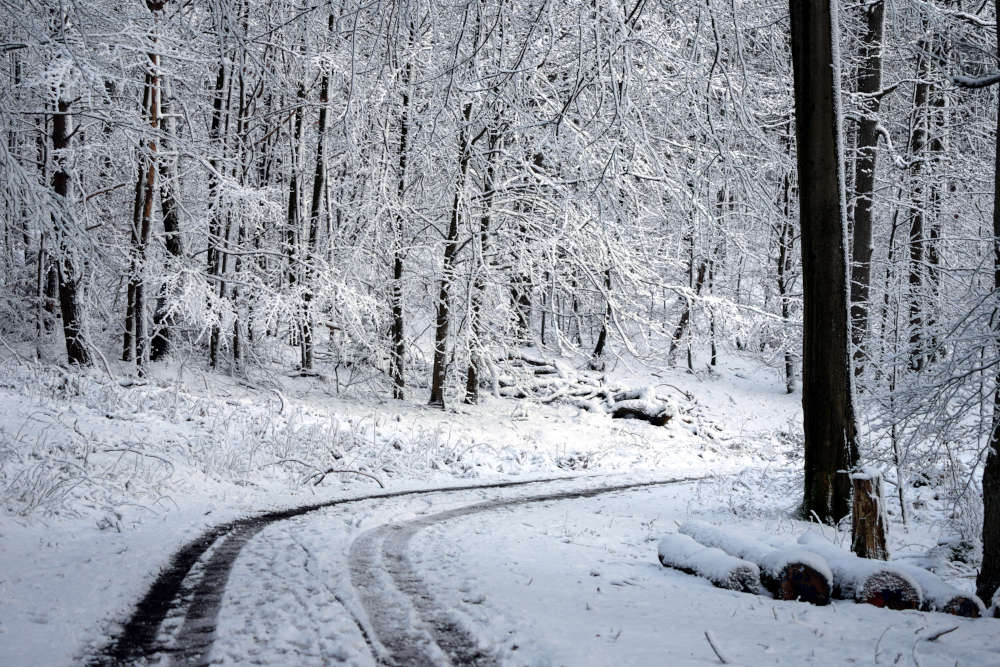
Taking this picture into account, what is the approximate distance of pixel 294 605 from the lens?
4848 millimetres

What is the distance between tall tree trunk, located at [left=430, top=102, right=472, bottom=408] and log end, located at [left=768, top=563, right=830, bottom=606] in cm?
1177

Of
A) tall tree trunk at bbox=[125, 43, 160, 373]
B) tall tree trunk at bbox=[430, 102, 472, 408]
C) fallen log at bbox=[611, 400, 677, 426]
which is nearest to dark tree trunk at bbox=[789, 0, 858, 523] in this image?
tall tree trunk at bbox=[430, 102, 472, 408]

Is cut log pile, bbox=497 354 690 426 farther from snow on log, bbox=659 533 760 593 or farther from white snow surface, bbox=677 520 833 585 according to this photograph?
snow on log, bbox=659 533 760 593

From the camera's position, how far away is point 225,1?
19.0ft

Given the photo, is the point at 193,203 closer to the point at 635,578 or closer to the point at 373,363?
the point at 373,363

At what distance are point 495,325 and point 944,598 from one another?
13.1m

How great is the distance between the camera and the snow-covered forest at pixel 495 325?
5000mm

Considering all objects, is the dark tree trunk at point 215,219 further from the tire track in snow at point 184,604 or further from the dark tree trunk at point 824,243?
the dark tree trunk at point 824,243

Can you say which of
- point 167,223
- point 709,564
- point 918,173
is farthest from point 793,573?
point 167,223

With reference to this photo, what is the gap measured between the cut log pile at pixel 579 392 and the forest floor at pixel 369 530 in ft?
8.38

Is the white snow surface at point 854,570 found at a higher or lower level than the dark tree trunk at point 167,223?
lower

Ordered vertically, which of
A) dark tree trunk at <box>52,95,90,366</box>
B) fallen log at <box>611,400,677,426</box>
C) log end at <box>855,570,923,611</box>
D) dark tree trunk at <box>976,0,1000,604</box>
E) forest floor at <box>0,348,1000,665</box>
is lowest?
fallen log at <box>611,400,677,426</box>

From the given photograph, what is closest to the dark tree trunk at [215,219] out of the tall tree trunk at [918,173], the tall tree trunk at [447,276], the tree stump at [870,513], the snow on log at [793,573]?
the tall tree trunk at [447,276]

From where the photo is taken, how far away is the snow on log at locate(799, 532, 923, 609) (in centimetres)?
505
